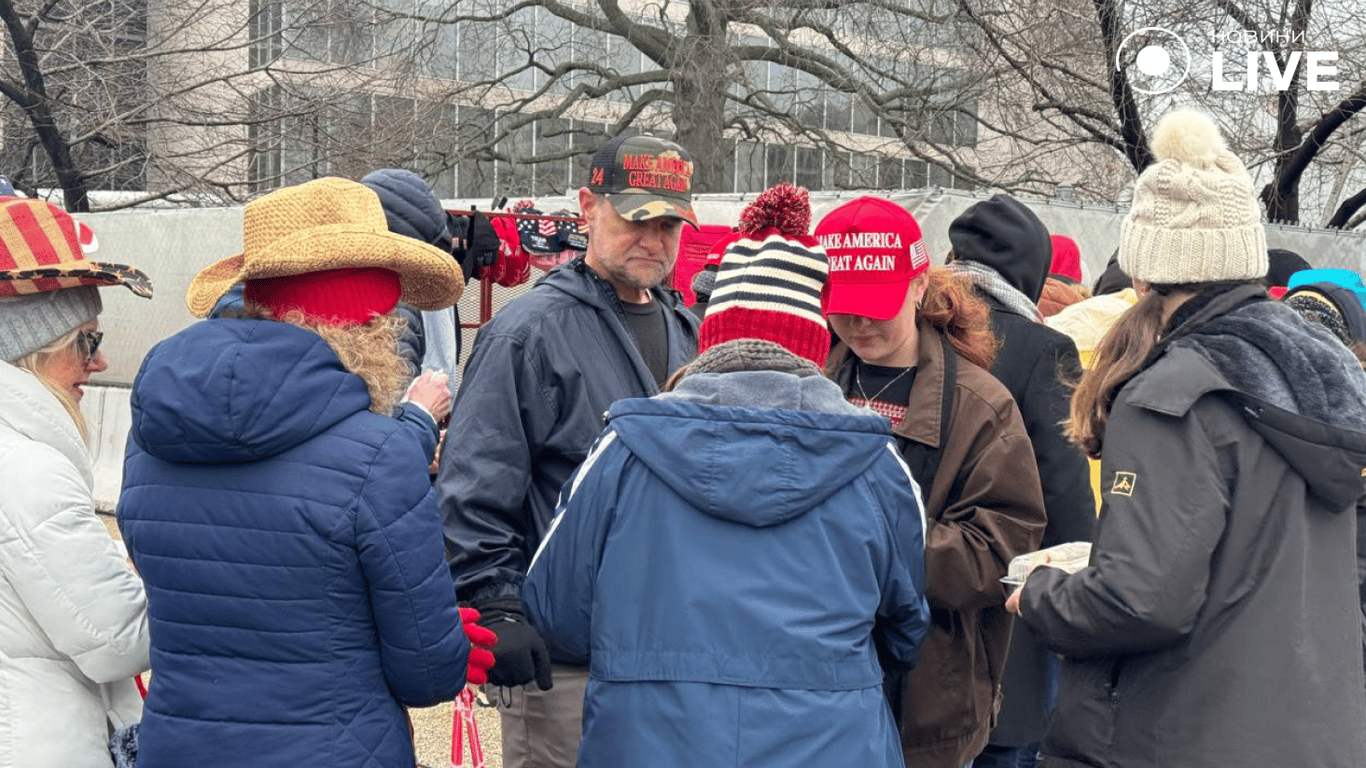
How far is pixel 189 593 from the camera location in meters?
2.58

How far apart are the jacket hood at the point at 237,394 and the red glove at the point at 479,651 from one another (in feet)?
1.85

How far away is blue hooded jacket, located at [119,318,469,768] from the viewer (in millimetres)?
2480

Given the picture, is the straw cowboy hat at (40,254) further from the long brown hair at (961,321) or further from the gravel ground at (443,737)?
the gravel ground at (443,737)

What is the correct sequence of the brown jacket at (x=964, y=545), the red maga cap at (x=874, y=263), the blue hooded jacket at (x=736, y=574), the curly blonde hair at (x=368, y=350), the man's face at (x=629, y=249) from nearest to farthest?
the blue hooded jacket at (x=736, y=574) < the curly blonde hair at (x=368, y=350) < the brown jacket at (x=964, y=545) < the red maga cap at (x=874, y=263) < the man's face at (x=629, y=249)

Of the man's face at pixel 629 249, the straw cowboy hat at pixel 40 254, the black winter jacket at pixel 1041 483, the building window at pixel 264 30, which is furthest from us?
the building window at pixel 264 30

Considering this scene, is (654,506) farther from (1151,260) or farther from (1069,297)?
(1069,297)

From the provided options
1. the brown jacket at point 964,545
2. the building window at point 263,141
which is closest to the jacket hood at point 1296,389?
the brown jacket at point 964,545

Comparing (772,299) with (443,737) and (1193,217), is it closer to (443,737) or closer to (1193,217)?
(1193,217)

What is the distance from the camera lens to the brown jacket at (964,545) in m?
3.13

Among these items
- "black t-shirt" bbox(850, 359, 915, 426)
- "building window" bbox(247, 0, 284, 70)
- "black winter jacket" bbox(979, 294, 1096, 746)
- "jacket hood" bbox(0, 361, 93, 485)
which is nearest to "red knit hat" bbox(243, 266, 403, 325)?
"jacket hood" bbox(0, 361, 93, 485)

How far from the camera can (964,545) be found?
3111mm

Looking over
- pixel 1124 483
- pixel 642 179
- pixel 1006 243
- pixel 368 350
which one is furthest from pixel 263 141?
pixel 1124 483

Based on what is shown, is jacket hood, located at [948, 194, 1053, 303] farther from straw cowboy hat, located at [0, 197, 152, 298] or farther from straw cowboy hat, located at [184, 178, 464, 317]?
straw cowboy hat, located at [0, 197, 152, 298]

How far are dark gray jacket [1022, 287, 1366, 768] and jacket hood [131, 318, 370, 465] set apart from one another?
148 centimetres
